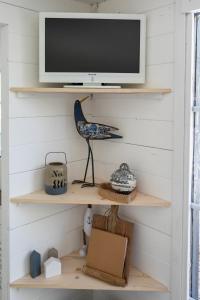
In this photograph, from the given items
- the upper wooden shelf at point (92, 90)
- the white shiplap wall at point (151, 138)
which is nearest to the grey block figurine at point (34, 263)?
the white shiplap wall at point (151, 138)

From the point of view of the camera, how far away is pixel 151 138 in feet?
5.61

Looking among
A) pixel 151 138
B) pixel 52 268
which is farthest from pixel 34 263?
pixel 151 138

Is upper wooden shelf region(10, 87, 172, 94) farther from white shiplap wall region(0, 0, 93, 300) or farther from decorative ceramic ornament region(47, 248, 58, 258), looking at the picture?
decorative ceramic ornament region(47, 248, 58, 258)

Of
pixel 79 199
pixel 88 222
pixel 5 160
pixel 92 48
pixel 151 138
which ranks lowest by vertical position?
pixel 88 222

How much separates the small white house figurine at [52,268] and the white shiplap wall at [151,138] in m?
0.43

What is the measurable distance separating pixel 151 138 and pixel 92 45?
0.56 m

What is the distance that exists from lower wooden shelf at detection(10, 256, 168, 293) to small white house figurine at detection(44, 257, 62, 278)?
2 centimetres

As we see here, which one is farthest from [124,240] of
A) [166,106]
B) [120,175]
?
[166,106]

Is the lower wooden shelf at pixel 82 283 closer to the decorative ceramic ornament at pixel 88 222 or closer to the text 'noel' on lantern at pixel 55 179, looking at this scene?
the decorative ceramic ornament at pixel 88 222

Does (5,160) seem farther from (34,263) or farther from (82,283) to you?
(82,283)

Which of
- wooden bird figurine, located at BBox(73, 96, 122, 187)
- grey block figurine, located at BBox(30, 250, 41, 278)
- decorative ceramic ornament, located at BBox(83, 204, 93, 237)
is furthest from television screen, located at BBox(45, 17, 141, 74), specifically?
grey block figurine, located at BBox(30, 250, 41, 278)

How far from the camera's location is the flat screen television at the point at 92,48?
1.63 metres

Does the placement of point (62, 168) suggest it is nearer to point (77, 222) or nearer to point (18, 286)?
point (77, 222)

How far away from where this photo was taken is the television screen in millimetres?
1634
